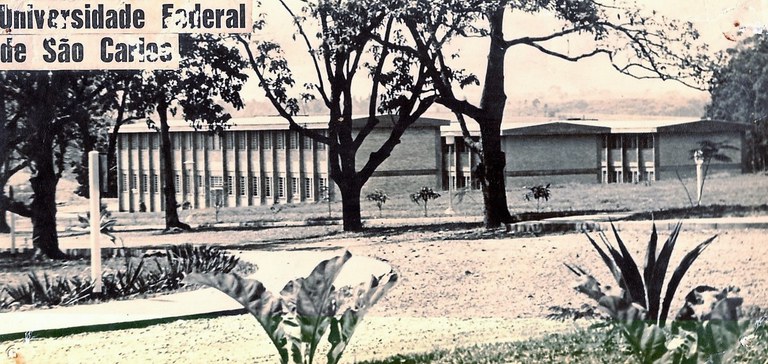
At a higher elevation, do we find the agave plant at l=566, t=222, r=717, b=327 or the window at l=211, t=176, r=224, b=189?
the window at l=211, t=176, r=224, b=189

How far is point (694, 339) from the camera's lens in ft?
25.3

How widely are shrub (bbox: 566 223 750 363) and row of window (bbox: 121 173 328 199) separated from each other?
1905 millimetres

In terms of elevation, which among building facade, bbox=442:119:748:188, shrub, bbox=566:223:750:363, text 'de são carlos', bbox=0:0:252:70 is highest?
text 'de são carlos', bbox=0:0:252:70

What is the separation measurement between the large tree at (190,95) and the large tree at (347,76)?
0.60 ft

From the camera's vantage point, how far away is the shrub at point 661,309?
7.44m

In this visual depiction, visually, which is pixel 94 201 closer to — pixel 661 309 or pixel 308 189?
pixel 308 189

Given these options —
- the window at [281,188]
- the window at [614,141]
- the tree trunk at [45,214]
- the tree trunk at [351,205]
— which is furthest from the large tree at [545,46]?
the tree trunk at [45,214]

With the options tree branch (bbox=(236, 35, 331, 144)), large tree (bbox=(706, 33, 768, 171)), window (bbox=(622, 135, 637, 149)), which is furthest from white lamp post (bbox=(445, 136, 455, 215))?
large tree (bbox=(706, 33, 768, 171))

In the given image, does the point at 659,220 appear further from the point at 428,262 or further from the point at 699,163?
the point at 428,262

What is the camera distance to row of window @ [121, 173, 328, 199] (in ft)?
27.1

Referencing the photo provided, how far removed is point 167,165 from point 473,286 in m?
2.27

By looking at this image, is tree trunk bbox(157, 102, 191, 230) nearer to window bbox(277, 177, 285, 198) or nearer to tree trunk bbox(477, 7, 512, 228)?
window bbox(277, 177, 285, 198)

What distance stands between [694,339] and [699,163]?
1239mm

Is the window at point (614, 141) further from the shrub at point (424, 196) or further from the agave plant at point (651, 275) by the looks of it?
the shrub at point (424, 196)
